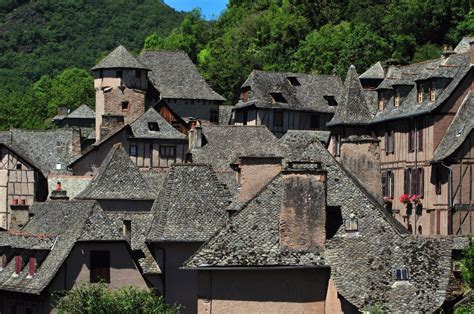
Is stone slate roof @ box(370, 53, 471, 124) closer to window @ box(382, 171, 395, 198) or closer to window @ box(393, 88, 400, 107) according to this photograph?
window @ box(393, 88, 400, 107)

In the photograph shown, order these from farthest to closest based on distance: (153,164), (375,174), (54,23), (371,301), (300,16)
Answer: (54,23) → (300,16) → (153,164) → (375,174) → (371,301)

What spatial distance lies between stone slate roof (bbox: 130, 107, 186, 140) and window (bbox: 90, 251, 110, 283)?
3505 cm

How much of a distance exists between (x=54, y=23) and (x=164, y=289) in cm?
14589

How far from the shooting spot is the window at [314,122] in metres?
92.4

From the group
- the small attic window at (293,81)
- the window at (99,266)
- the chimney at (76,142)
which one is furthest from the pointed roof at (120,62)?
the window at (99,266)

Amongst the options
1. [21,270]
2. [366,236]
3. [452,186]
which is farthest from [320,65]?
[366,236]

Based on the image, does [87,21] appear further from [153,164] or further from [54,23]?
[153,164]

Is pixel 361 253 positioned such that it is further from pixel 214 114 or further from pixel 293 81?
pixel 214 114

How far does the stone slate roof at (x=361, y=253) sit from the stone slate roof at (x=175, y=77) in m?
50.9

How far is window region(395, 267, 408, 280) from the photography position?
39.1 meters

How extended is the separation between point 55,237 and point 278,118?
42501mm

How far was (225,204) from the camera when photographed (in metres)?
48.8

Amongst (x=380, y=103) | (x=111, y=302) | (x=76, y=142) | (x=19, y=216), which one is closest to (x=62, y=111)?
(x=76, y=142)

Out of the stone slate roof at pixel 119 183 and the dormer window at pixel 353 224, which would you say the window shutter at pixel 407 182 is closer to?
the stone slate roof at pixel 119 183
